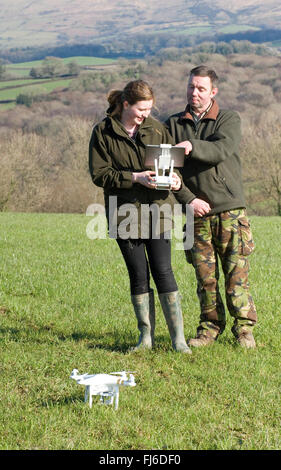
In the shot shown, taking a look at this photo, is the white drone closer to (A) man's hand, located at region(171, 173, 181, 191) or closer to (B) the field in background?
(A) man's hand, located at region(171, 173, 181, 191)

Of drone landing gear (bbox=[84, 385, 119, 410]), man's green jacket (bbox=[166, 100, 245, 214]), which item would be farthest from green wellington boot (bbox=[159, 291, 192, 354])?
drone landing gear (bbox=[84, 385, 119, 410])

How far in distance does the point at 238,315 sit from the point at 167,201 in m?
1.51

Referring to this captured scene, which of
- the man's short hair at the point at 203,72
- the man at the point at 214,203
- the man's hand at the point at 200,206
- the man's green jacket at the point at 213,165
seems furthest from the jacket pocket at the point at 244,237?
the man's short hair at the point at 203,72

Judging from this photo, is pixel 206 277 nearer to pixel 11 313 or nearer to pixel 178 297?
pixel 178 297

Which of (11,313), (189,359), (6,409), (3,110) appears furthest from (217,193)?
(3,110)

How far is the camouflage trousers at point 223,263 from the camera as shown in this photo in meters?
6.27

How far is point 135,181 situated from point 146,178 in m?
0.18

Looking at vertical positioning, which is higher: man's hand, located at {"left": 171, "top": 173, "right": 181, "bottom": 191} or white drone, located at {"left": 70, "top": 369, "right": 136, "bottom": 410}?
man's hand, located at {"left": 171, "top": 173, "right": 181, "bottom": 191}

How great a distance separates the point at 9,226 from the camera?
69.8 ft

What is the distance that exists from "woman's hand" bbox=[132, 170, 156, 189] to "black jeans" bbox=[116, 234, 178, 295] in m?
0.62

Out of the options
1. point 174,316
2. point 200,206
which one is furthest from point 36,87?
point 174,316

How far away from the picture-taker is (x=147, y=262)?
6086 millimetres

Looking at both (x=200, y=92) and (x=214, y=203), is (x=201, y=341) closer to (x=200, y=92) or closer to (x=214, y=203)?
(x=214, y=203)

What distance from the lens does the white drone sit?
434cm
